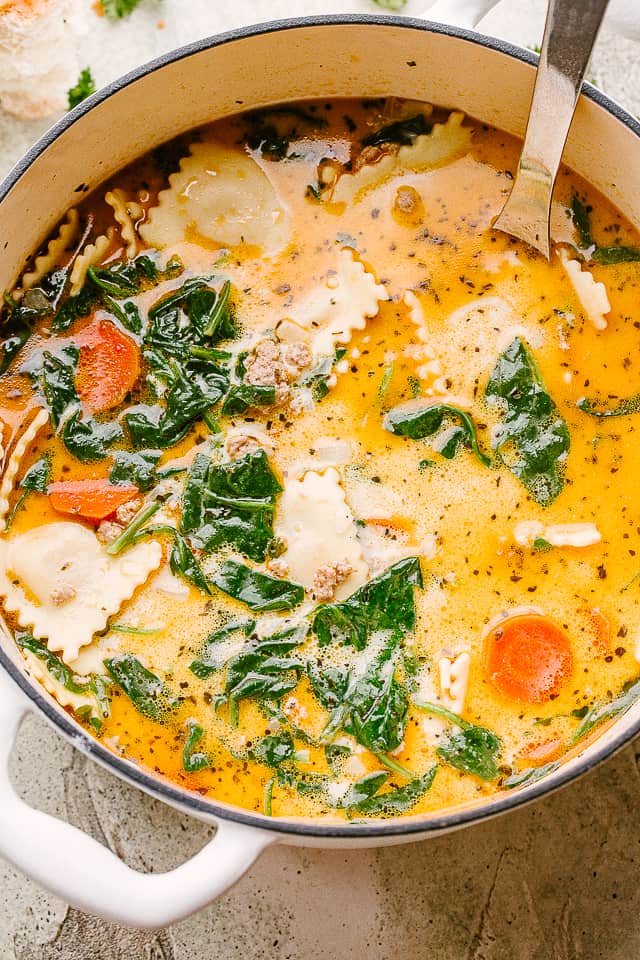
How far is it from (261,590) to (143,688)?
0.43m

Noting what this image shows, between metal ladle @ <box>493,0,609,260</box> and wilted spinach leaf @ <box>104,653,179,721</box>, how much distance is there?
1.67 meters

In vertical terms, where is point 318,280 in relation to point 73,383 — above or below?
above

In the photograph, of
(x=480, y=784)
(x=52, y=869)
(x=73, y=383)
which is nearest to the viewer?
(x=52, y=869)

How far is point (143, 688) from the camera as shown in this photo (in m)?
2.84

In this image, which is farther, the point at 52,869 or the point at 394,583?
the point at 394,583

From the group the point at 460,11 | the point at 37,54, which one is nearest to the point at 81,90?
the point at 37,54

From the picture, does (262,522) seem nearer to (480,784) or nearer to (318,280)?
(318,280)

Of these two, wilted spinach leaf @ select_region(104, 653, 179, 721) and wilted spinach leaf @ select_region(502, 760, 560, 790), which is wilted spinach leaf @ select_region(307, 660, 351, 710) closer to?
wilted spinach leaf @ select_region(104, 653, 179, 721)

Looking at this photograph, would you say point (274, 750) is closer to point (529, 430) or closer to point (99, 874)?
point (99, 874)

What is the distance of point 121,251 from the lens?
3.03 m

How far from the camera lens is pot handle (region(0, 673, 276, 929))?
88.9 inches

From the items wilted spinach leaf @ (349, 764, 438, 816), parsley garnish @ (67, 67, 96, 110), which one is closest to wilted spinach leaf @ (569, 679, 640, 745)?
wilted spinach leaf @ (349, 764, 438, 816)

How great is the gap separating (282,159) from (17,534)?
54.2 inches

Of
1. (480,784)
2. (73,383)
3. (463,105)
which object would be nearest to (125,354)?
(73,383)
